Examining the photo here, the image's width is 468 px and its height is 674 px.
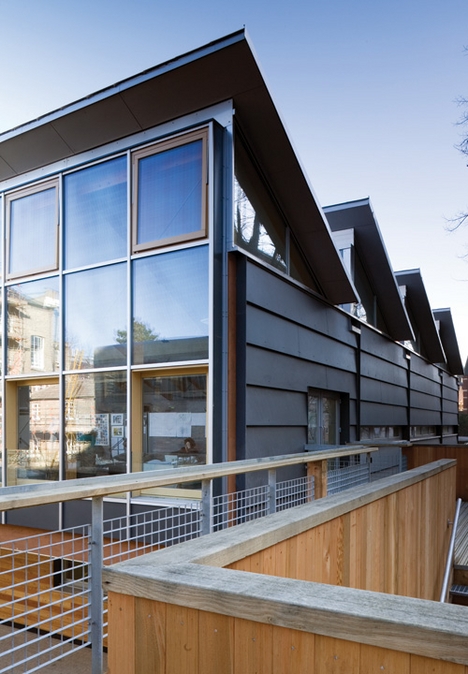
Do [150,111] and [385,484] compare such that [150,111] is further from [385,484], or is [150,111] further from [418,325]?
[418,325]

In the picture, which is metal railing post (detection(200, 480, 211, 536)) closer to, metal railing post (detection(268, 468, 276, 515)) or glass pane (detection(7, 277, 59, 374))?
metal railing post (detection(268, 468, 276, 515))

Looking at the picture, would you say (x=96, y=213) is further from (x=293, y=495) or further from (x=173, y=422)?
(x=293, y=495)

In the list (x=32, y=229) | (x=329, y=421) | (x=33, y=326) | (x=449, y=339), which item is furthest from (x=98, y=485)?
(x=449, y=339)

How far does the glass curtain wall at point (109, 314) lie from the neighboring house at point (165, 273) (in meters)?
0.02

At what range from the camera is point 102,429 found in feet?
24.0

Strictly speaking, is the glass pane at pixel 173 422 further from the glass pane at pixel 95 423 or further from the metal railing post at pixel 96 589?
the metal railing post at pixel 96 589

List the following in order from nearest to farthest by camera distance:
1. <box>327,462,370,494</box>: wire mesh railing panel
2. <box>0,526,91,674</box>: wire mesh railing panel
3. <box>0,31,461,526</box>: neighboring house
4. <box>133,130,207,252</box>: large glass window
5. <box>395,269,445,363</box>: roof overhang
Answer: <box>0,526,91,674</box>: wire mesh railing panel → <box>0,31,461,526</box>: neighboring house → <box>133,130,207,252</box>: large glass window → <box>327,462,370,494</box>: wire mesh railing panel → <box>395,269,445,363</box>: roof overhang

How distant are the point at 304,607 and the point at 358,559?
237 cm

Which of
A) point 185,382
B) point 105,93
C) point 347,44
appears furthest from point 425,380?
point 105,93

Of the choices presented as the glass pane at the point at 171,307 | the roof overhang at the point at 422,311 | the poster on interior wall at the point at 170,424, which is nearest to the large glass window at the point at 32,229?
the glass pane at the point at 171,307

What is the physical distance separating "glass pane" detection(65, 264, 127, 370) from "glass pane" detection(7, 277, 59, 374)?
0.98 ft

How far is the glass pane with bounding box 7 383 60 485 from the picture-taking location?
25.8 ft

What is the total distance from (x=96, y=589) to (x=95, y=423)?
4894mm

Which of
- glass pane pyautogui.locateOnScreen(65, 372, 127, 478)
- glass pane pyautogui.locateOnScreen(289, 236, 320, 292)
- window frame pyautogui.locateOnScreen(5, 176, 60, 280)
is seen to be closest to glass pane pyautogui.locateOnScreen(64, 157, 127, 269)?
window frame pyautogui.locateOnScreen(5, 176, 60, 280)
